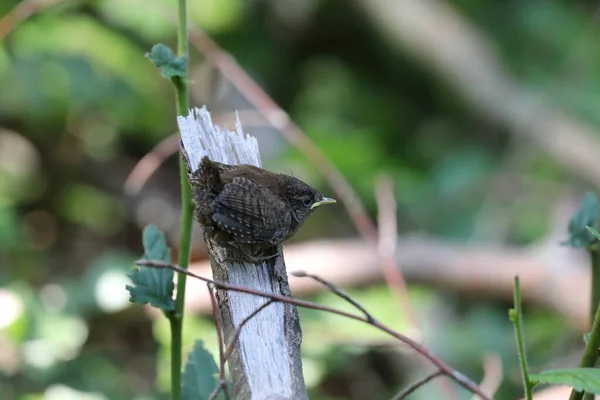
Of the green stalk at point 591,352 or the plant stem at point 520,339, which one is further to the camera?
the green stalk at point 591,352

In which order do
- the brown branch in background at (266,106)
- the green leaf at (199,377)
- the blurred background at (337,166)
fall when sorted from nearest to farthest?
1. the green leaf at (199,377)
2. the brown branch in background at (266,106)
3. the blurred background at (337,166)

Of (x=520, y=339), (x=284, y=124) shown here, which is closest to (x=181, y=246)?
(x=520, y=339)

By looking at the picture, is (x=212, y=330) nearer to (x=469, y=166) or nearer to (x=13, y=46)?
(x=13, y=46)

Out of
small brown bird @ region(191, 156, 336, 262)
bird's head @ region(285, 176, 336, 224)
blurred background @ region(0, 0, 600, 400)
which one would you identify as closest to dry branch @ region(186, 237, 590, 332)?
blurred background @ region(0, 0, 600, 400)

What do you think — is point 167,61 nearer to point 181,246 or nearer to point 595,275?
point 181,246

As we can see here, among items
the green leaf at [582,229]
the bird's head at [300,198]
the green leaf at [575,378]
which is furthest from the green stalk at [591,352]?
the bird's head at [300,198]

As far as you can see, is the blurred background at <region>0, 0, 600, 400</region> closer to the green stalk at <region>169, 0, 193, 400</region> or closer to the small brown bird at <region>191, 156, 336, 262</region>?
the small brown bird at <region>191, 156, 336, 262</region>

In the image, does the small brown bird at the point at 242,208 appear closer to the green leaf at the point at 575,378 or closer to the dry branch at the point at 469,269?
the green leaf at the point at 575,378

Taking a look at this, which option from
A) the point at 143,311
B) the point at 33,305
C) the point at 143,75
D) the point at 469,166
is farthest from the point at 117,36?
the point at 469,166
